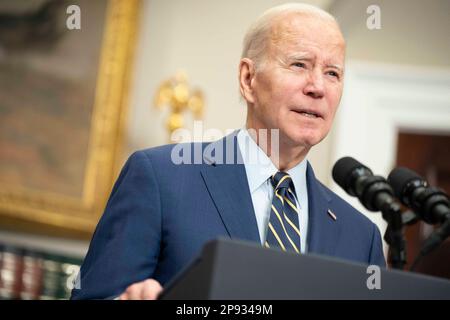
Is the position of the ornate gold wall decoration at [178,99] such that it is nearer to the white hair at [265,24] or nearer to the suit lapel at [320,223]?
the white hair at [265,24]

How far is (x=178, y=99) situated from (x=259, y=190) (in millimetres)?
2604

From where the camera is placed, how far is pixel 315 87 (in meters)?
2.03

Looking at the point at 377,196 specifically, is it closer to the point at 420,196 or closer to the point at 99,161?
the point at 420,196

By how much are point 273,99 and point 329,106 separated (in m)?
0.14

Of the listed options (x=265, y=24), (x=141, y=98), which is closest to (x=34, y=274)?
(x=141, y=98)

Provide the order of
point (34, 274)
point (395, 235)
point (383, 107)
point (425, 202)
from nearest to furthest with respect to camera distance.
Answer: point (395, 235) < point (425, 202) < point (34, 274) < point (383, 107)

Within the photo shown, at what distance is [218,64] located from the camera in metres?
4.86

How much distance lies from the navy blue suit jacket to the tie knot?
0.07 metres

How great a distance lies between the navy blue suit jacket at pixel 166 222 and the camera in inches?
71.0

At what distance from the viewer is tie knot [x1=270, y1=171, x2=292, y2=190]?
6.59 feet

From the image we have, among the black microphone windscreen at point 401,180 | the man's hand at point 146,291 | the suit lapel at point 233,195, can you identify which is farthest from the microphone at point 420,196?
the man's hand at point 146,291
